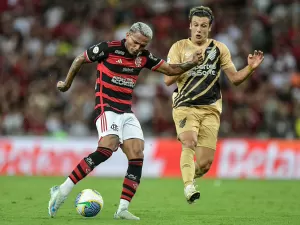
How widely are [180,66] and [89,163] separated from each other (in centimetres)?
183

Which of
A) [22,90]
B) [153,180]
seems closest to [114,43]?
[153,180]

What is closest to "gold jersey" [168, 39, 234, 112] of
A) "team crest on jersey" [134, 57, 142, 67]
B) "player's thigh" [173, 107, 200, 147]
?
"player's thigh" [173, 107, 200, 147]

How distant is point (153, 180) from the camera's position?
17.1 metres

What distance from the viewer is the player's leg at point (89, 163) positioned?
28.6 feet

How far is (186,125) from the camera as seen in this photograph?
9977 millimetres

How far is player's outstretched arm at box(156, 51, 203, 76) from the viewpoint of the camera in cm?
938

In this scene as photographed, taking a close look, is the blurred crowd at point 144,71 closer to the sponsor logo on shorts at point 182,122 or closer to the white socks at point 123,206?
the sponsor logo on shorts at point 182,122

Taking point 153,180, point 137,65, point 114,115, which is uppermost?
point 137,65

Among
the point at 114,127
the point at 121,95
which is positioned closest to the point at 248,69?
the point at 121,95

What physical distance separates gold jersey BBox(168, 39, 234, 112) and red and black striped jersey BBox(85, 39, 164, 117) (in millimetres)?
1244

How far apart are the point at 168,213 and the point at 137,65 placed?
6.64 feet

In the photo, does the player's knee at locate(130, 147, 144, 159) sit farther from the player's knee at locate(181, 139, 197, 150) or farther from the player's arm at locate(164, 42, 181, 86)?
the player's arm at locate(164, 42, 181, 86)

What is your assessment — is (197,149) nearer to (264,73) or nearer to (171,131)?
(171,131)

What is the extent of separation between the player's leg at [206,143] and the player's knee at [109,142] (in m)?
1.80
